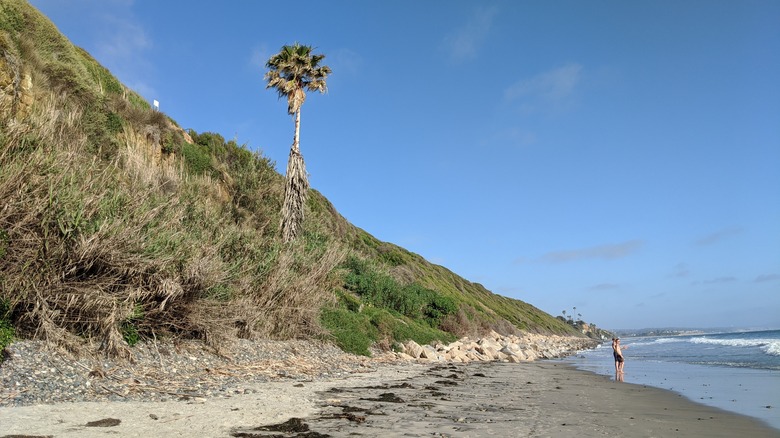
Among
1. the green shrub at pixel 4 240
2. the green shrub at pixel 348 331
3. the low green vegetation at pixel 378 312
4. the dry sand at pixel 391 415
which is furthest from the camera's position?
the low green vegetation at pixel 378 312

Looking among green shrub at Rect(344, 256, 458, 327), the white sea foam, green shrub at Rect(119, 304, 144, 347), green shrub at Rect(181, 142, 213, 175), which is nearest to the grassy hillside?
green shrub at Rect(119, 304, 144, 347)

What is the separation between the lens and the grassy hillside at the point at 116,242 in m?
7.83

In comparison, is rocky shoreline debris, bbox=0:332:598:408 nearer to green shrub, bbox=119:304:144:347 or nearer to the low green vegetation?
green shrub, bbox=119:304:144:347

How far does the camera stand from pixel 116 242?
8477 millimetres

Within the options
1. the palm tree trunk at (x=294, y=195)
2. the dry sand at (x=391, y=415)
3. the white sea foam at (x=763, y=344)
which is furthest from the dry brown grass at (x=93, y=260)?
the white sea foam at (x=763, y=344)

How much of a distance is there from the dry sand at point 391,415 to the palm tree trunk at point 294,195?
1166 centimetres

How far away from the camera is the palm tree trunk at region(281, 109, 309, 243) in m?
21.3

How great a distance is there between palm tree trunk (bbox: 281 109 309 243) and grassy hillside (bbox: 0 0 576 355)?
130cm

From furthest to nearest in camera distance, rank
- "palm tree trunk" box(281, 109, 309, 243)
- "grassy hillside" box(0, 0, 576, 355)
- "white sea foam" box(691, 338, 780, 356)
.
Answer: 1. "white sea foam" box(691, 338, 780, 356)
2. "palm tree trunk" box(281, 109, 309, 243)
3. "grassy hillside" box(0, 0, 576, 355)

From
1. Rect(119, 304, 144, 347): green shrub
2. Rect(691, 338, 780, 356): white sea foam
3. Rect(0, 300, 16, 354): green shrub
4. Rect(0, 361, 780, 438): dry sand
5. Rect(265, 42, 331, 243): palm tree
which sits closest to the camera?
Rect(0, 361, 780, 438): dry sand

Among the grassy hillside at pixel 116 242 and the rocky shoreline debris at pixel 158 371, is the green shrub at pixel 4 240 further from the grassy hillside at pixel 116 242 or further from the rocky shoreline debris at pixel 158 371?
the rocky shoreline debris at pixel 158 371

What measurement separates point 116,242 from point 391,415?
5759 mm

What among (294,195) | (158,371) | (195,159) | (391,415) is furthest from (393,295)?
(391,415)

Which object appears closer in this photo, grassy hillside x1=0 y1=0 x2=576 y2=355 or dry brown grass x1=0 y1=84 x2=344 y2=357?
dry brown grass x1=0 y1=84 x2=344 y2=357
